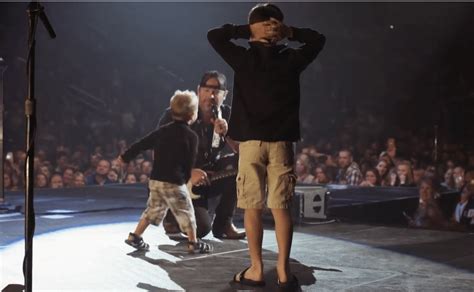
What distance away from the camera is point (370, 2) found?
10203mm

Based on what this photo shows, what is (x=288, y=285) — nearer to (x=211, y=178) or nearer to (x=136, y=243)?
(x=136, y=243)

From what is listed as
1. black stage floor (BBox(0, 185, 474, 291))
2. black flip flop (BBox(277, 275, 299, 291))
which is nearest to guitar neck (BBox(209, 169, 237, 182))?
black stage floor (BBox(0, 185, 474, 291))

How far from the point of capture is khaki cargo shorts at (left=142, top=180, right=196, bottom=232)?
4250 mm

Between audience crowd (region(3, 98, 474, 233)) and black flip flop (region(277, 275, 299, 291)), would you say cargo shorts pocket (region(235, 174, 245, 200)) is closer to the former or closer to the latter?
black flip flop (region(277, 275, 299, 291))

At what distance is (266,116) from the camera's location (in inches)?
121

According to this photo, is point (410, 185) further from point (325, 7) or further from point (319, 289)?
point (319, 289)

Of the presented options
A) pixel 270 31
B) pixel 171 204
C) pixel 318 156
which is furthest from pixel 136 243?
pixel 318 156

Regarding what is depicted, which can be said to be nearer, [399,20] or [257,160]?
[257,160]

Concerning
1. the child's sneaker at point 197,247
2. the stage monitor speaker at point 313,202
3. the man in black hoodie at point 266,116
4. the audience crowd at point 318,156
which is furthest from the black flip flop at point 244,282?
the audience crowd at point 318,156

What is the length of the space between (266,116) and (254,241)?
563 mm

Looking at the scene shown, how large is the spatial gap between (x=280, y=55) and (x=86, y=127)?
23.4 ft

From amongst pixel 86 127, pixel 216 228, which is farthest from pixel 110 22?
pixel 216 228

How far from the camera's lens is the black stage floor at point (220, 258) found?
10.5 ft

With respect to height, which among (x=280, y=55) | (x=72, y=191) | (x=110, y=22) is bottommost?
(x=72, y=191)
